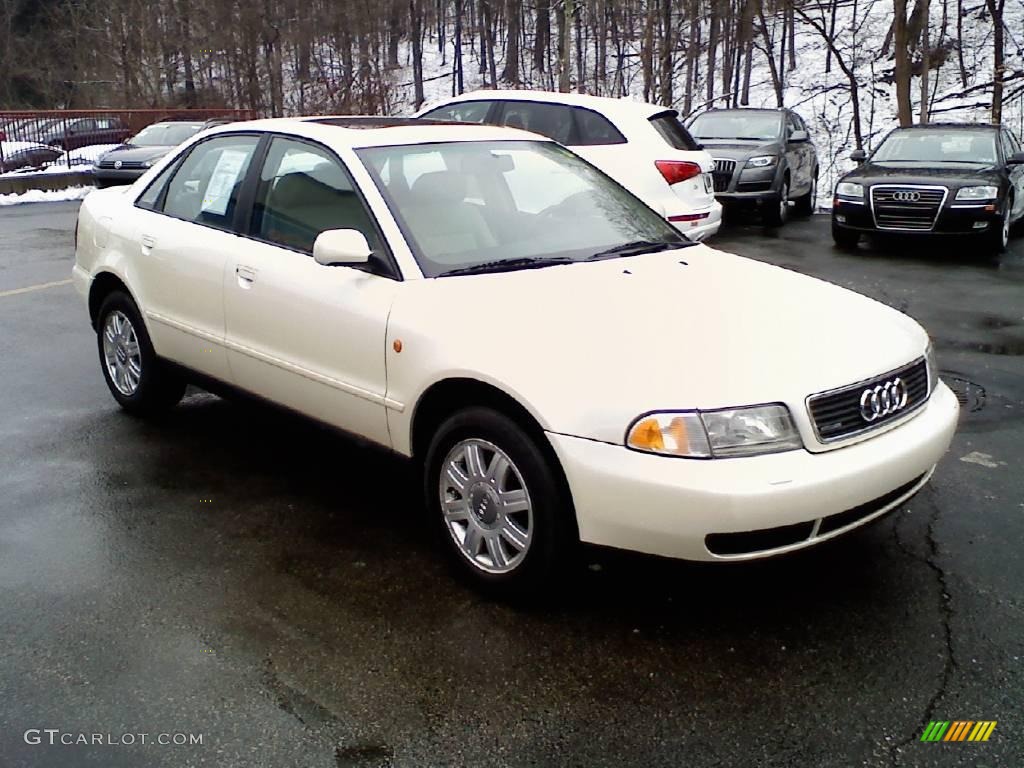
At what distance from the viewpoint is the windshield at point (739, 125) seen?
586 inches

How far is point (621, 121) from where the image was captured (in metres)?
9.55

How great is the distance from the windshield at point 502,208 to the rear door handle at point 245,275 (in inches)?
29.0

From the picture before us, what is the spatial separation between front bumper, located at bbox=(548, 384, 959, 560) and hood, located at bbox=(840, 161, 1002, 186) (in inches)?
371

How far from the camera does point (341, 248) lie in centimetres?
376

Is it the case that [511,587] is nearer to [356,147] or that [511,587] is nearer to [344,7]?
[356,147]

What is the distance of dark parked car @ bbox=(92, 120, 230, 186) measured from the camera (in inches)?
719

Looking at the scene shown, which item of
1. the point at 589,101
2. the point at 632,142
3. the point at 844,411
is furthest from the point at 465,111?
the point at 844,411

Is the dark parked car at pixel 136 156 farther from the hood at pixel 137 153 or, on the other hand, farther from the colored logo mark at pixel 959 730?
the colored logo mark at pixel 959 730

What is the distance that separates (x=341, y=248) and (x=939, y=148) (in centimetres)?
1113

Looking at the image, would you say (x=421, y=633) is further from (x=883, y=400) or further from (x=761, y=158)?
(x=761, y=158)

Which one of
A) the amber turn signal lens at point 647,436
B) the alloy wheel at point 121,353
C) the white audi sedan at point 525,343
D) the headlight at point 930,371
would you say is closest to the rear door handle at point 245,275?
the white audi sedan at point 525,343

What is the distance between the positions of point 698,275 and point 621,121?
589cm

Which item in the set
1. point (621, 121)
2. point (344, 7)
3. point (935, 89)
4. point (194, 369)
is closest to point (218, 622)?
point (194, 369)

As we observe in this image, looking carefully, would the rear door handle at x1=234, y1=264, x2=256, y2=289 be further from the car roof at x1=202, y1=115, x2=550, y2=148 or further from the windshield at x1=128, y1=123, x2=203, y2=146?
the windshield at x1=128, y1=123, x2=203, y2=146
